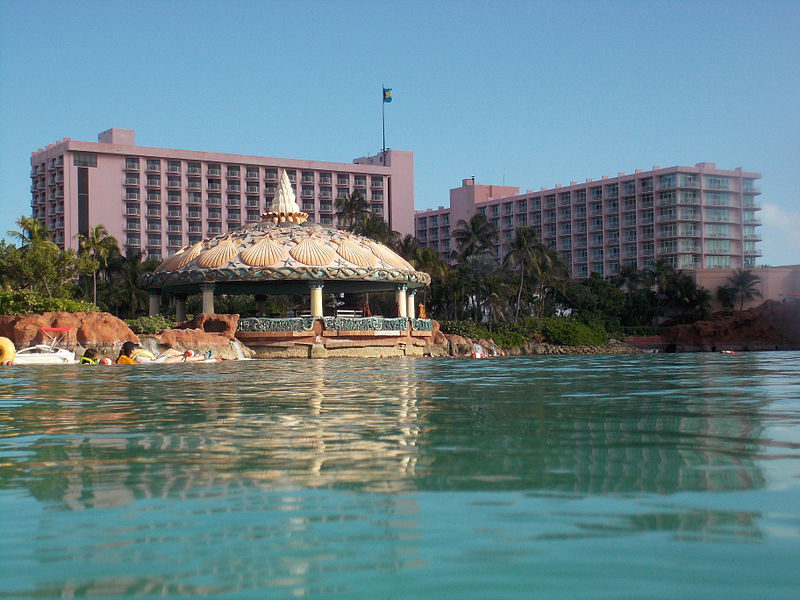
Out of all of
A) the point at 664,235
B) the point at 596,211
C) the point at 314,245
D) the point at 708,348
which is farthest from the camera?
the point at 596,211

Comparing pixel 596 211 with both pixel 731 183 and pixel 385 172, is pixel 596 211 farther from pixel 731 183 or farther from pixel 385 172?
pixel 385 172

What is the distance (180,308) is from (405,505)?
51129 mm

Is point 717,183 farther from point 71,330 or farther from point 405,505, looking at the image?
point 405,505

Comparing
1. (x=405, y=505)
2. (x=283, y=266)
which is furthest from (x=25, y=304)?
(x=405, y=505)

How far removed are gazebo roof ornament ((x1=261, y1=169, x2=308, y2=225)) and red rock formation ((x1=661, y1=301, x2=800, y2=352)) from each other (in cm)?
3388

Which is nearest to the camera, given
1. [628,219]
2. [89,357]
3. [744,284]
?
[89,357]

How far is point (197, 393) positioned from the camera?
1326 centimetres

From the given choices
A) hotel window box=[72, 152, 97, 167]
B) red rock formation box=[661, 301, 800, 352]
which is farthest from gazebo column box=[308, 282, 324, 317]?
hotel window box=[72, 152, 97, 167]

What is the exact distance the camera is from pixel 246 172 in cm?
10919

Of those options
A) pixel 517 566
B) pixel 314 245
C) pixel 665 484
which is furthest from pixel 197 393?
pixel 314 245

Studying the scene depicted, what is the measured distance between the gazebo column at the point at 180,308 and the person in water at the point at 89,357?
21391 mm

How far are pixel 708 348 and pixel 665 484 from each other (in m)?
68.4

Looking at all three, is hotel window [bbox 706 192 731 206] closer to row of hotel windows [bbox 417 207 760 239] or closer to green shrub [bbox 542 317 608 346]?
row of hotel windows [bbox 417 207 760 239]

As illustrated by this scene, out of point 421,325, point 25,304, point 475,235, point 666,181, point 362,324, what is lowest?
point 421,325
